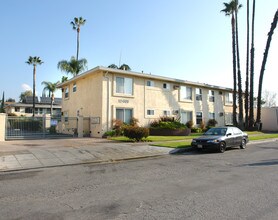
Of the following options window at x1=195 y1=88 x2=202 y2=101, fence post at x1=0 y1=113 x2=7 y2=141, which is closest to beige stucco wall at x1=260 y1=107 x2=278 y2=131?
window at x1=195 y1=88 x2=202 y2=101

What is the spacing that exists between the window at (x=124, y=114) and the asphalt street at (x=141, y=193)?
43.2 feet

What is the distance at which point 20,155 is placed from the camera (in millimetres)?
11445

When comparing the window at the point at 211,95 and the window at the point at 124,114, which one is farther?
the window at the point at 211,95

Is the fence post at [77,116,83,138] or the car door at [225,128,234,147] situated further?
the fence post at [77,116,83,138]

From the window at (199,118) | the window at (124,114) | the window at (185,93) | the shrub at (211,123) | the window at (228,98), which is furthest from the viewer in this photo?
the window at (228,98)

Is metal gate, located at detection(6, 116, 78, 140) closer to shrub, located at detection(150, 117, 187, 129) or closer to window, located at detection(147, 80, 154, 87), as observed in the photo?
shrub, located at detection(150, 117, 187, 129)

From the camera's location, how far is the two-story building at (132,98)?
21.8 meters

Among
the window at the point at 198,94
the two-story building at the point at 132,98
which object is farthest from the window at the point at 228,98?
the window at the point at 198,94

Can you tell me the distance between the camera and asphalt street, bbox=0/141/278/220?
15.7 ft

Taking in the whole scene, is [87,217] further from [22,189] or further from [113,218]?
[22,189]

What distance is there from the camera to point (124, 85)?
23172 millimetres

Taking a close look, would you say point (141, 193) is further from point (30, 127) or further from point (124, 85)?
point (124, 85)

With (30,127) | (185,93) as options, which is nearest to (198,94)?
(185,93)

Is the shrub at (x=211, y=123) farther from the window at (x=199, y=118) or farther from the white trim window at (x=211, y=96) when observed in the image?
the white trim window at (x=211, y=96)
